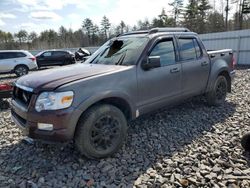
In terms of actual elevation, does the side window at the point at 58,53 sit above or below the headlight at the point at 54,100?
above

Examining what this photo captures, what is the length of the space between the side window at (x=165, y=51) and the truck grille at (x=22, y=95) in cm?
210

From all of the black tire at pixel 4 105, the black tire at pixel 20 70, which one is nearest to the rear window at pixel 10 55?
the black tire at pixel 20 70

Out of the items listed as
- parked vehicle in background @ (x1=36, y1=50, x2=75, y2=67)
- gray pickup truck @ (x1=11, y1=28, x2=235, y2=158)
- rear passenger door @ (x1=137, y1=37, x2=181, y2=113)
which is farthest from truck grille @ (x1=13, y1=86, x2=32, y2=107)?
parked vehicle in background @ (x1=36, y1=50, x2=75, y2=67)

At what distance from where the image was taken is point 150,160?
3547 mm

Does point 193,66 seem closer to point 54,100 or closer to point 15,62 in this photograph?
point 54,100

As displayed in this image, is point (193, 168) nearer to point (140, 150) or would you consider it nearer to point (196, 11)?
point (140, 150)

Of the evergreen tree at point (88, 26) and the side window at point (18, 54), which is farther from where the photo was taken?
the evergreen tree at point (88, 26)

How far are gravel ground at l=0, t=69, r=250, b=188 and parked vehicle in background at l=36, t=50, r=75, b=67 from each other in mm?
16603

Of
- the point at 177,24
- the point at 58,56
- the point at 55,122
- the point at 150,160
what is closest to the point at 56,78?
the point at 55,122

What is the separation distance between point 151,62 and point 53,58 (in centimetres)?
1842

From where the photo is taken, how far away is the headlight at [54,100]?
308 cm

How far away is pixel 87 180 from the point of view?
10.3ft

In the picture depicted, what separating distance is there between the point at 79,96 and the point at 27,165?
4.44 ft

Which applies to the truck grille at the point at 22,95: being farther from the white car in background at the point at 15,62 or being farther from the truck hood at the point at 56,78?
the white car in background at the point at 15,62
